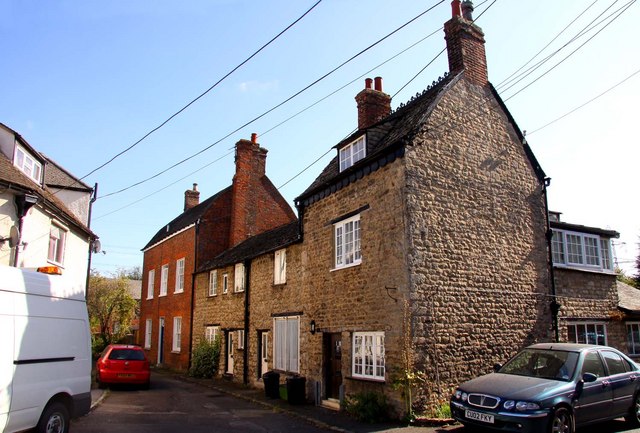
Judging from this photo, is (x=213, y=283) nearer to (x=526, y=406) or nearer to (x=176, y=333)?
(x=176, y=333)

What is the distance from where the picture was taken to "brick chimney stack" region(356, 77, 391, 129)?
1691cm

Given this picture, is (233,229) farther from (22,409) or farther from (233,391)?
(22,409)

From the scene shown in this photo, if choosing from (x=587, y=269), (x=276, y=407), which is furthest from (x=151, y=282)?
(x=587, y=269)

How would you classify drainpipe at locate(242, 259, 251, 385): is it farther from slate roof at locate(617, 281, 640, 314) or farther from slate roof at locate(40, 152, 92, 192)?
slate roof at locate(617, 281, 640, 314)

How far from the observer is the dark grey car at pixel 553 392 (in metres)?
8.22

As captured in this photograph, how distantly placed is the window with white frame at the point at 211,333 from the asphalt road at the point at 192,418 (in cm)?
538

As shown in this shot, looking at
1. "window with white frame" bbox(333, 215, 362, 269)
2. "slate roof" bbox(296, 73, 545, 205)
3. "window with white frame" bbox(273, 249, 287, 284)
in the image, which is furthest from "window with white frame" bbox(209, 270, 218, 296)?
"window with white frame" bbox(333, 215, 362, 269)

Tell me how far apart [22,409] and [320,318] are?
8.33m

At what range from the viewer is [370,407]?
36.7 ft

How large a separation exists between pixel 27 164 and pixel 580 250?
1848cm

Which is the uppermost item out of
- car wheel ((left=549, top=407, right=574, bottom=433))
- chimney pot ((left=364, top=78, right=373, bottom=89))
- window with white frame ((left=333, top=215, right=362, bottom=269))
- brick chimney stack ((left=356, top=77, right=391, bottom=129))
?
chimney pot ((left=364, top=78, right=373, bottom=89))

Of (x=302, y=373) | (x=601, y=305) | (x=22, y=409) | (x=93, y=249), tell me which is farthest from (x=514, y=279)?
(x=93, y=249)

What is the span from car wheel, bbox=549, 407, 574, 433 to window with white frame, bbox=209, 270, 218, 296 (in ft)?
56.3

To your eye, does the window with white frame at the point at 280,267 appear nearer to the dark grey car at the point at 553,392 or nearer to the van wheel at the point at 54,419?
the dark grey car at the point at 553,392
